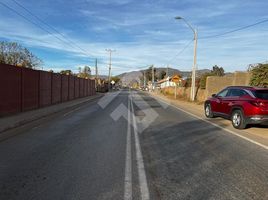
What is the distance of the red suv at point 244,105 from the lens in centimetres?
1343

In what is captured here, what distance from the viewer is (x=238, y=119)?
1445cm

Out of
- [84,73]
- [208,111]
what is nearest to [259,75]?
[208,111]

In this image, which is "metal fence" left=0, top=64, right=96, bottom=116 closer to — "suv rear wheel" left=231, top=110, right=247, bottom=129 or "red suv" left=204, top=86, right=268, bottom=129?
"red suv" left=204, top=86, right=268, bottom=129

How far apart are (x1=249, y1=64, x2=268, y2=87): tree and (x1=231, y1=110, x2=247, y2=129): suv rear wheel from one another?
784 centimetres

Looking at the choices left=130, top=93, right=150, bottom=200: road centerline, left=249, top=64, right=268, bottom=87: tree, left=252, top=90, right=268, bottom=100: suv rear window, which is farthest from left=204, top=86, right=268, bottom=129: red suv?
left=249, top=64, right=268, bottom=87: tree

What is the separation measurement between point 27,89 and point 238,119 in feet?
39.0

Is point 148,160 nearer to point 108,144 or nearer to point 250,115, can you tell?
point 108,144

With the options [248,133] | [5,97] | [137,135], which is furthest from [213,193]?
[5,97]

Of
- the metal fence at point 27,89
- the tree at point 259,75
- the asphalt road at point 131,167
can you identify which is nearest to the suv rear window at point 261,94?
the asphalt road at point 131,167

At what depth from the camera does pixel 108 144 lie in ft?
33.2

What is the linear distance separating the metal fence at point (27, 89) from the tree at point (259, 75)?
45.0ft

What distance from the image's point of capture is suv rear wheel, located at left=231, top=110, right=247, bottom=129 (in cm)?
1406

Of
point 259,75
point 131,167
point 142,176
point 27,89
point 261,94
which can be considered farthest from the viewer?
point 259,75

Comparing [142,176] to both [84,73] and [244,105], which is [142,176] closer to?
[244,105]
